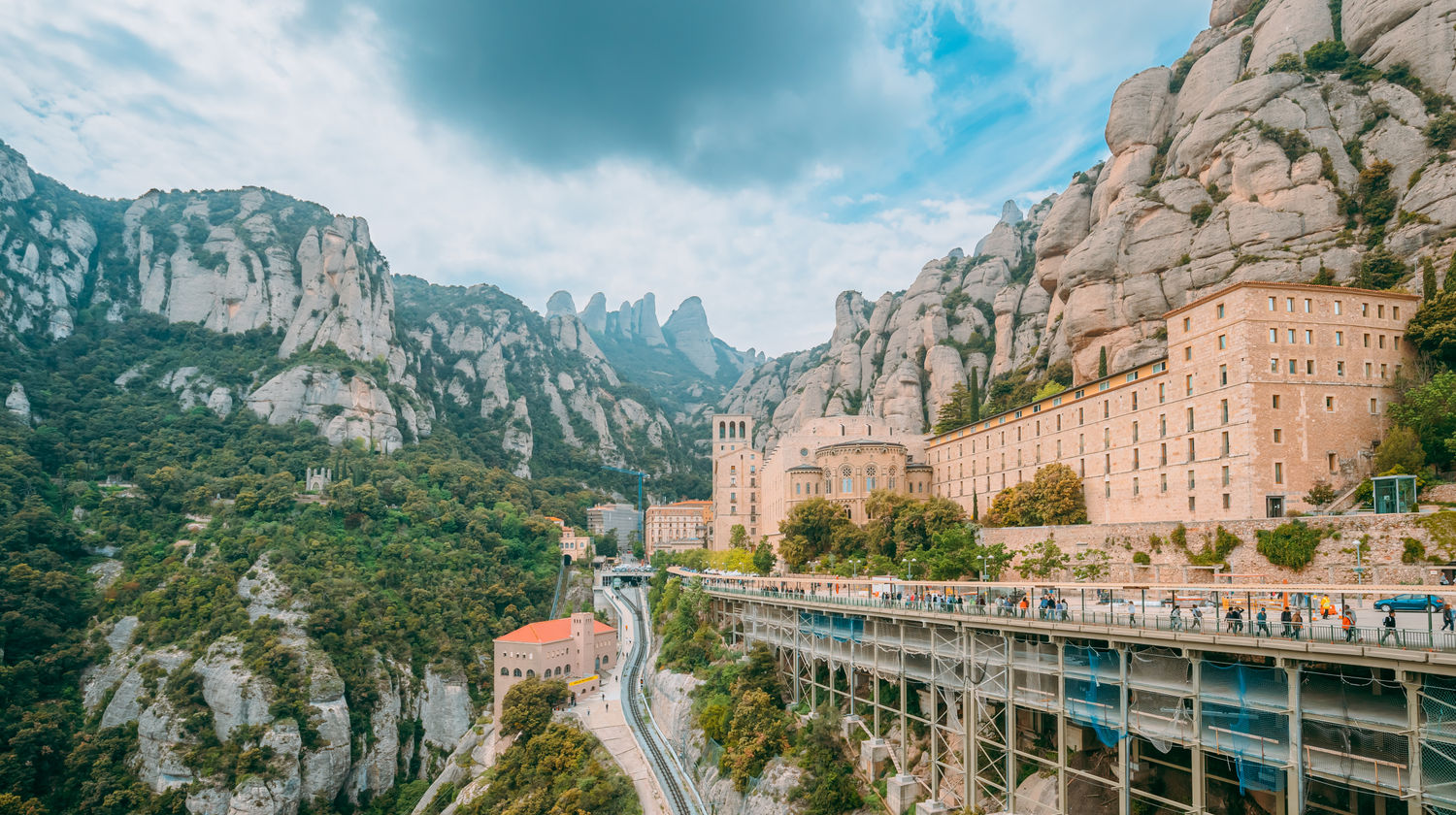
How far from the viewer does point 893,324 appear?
121 m

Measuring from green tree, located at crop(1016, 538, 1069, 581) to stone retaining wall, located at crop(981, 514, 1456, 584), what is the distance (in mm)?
532

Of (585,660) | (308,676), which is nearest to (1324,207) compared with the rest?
(585,660)

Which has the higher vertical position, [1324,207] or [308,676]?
[1324,207]

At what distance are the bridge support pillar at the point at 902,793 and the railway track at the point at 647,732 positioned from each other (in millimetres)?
14623

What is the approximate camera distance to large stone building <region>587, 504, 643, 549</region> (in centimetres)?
14850

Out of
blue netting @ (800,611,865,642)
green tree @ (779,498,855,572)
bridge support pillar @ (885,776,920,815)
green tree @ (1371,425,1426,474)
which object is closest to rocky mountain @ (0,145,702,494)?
green tree @ (779,498,855,572)

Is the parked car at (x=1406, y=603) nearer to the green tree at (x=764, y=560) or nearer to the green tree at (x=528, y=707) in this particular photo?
the green tree at (x=528, y=707)

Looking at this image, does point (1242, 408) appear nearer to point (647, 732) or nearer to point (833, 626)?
point (833, 626)

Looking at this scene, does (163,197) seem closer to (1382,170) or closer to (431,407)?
(431,407)

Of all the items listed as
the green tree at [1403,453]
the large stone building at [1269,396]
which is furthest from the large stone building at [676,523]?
the green tree at [1403,453]

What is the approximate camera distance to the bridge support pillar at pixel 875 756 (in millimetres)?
33438

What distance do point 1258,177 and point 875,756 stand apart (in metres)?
49.3

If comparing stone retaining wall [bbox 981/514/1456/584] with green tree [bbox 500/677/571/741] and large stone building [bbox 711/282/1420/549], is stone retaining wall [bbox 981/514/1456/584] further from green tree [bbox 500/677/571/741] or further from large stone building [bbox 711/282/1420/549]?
green tree [bbox 500/677/571/741]

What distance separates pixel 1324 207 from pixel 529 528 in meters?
93.2
